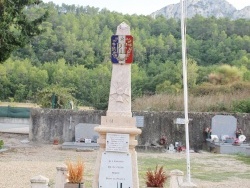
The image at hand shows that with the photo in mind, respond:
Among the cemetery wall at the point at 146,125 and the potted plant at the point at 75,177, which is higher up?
the cemetery wall at the point at 146,125

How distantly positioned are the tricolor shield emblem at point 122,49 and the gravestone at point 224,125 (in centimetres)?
1369

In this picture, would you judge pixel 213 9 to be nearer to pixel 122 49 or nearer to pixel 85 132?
pixel 85 132

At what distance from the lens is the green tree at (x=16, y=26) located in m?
18.2

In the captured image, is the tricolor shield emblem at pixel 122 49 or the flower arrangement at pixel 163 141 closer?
the tricolor shield emblem at pixel 122 49

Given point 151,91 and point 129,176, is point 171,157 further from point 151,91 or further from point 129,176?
point 151,91

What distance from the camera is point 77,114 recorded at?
22750 millimetres

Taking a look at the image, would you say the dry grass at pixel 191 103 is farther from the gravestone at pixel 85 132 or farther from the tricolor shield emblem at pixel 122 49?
the tricolor shield emblem at pixel 122 49

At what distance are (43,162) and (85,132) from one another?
6.61m

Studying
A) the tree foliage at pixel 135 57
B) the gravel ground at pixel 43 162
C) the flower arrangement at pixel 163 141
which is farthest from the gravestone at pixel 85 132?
the tree foliage at pixel 135 57

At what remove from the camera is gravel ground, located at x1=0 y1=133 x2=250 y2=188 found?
38.7 feet

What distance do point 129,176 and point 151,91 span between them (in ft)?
111

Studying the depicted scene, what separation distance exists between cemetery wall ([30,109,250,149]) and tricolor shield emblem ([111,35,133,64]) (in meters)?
13.3

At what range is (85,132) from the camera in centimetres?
2206

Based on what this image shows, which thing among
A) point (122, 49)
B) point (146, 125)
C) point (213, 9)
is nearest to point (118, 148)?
point (122, 49)
